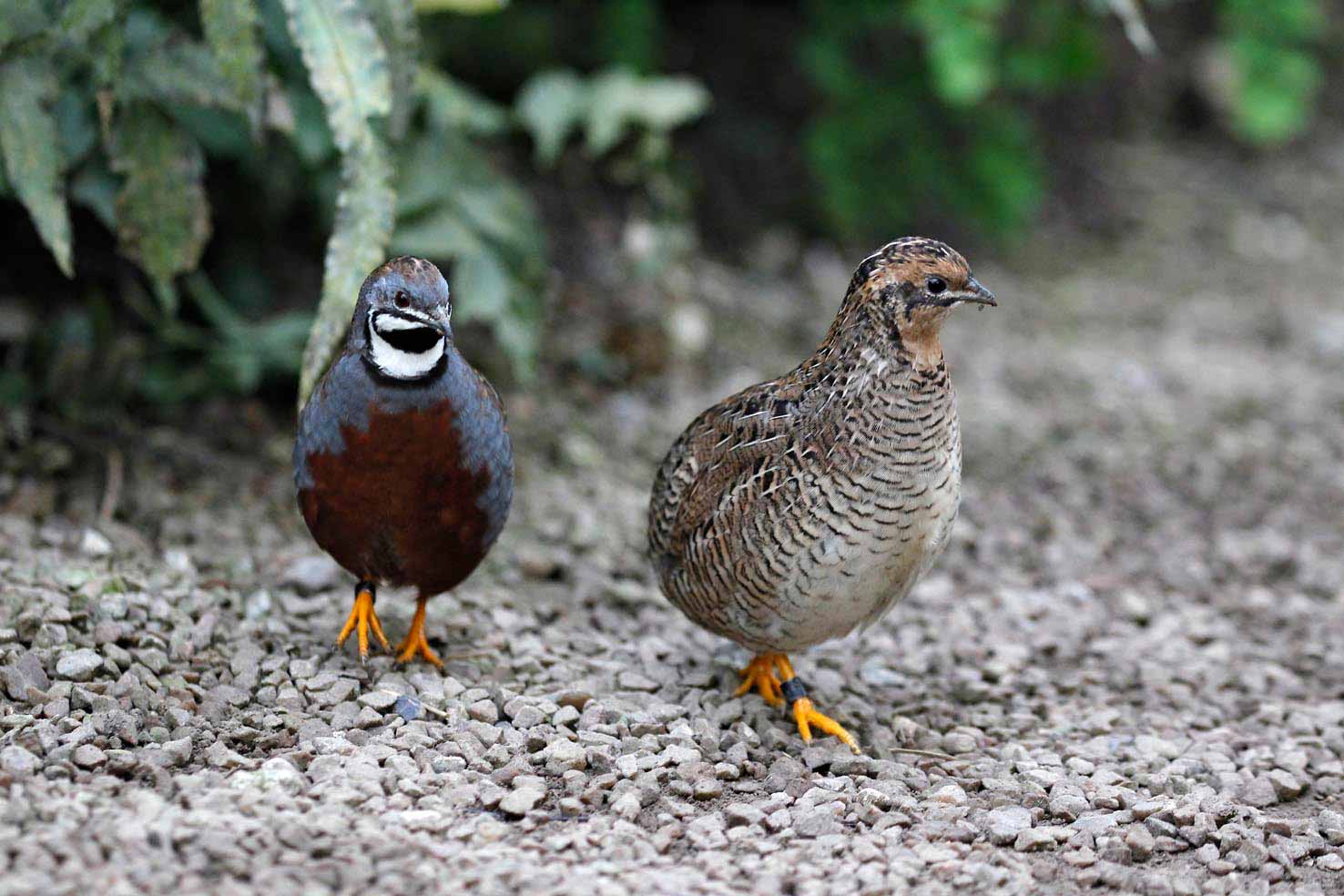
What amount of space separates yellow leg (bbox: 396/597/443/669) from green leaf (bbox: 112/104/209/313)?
1.49 m

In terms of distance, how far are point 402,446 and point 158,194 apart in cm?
155

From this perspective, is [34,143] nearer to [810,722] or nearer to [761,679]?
[761,679]

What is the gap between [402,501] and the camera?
12.9 ft

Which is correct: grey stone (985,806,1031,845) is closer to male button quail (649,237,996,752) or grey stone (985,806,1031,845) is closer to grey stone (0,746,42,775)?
male button quail (649,237,996,752)

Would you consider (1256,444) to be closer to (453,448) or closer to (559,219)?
(559,219)

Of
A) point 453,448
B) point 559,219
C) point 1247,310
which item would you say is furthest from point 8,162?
point 1247,310

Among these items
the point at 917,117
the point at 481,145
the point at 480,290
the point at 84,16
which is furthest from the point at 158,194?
the point at 917,117

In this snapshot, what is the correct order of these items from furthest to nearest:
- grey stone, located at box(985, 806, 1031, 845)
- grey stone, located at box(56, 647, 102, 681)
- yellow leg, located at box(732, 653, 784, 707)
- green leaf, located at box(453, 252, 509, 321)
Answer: green leaf, located at box(453, 252, 509, 321)
yellow leg, located at box(732, 653, 784, 707)
grey stone, located at box(56, 647, 102, 681)
grey stone, located at box(985, 806, 1031, 845)

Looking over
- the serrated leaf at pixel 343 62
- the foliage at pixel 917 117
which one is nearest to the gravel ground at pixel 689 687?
the foliage at pixel 917 117

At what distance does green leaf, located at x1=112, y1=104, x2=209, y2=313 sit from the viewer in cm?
476

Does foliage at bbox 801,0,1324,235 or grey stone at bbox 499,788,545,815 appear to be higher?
foliage at bbox 801,0,1324,235

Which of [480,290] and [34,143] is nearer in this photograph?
[34,143]

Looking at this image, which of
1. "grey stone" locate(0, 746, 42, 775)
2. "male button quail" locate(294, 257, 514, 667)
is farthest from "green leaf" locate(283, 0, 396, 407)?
"grey stone" locate(0, 746, 42, 775)

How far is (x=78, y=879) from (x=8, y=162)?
2422mm
